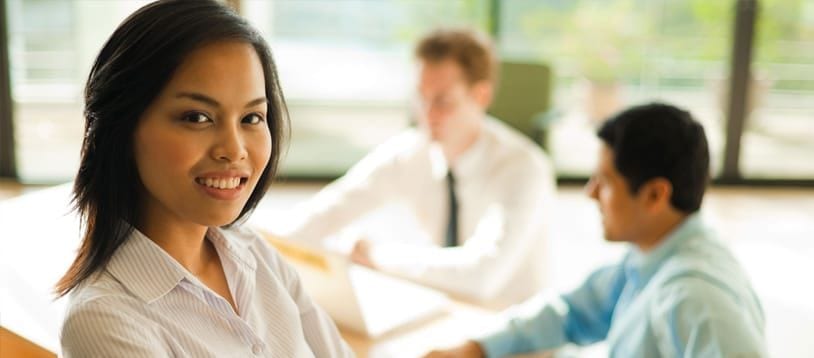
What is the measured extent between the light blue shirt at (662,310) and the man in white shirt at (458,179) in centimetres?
47

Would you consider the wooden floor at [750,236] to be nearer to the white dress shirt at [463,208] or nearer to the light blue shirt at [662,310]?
the white dress shirt at [463,208]

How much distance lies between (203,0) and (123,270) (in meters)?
0.33

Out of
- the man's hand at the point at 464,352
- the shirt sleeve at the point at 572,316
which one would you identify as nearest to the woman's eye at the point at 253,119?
the man's hand at the point at 464,352

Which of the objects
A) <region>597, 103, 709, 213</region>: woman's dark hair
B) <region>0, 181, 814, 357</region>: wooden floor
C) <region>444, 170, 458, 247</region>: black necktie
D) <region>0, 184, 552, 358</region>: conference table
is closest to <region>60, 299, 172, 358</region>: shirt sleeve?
<region>0, 184, 552, 358</region>: conference table

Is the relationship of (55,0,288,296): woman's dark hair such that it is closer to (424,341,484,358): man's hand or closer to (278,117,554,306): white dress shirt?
(424,341,484,358): man's hand

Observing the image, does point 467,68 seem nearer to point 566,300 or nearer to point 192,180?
point 566,300

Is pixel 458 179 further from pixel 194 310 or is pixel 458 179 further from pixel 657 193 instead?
pixel 194 310

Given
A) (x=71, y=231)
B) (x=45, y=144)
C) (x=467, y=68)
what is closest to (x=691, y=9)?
(x=467, y=68)

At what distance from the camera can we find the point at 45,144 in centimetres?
538

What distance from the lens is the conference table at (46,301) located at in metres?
1.21

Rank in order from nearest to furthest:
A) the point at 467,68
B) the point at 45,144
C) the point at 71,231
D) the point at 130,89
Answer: the point at 130,89 → the point at 71,231 → the point at 467,68 → the point at 45,144

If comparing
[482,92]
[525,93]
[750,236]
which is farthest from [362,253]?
[750,236]

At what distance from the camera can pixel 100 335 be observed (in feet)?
3.10

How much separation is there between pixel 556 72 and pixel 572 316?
3.96 meters
